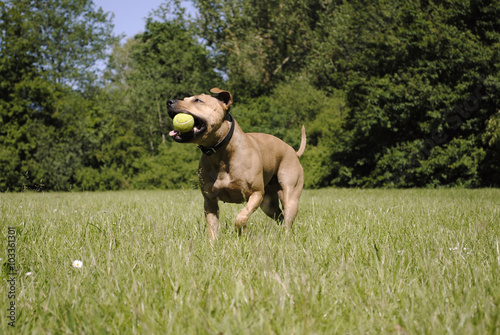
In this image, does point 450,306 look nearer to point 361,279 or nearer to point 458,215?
point 361,279

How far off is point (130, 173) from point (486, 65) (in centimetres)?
1552

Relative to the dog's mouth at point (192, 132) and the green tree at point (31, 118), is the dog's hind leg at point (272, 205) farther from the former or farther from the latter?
the green tree at point (31, 118)

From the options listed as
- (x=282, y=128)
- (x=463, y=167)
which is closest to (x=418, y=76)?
(x=463, y=167)

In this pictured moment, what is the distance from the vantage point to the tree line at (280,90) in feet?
45.5

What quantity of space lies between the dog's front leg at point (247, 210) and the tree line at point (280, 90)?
6.40 meters

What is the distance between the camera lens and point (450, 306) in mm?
1756

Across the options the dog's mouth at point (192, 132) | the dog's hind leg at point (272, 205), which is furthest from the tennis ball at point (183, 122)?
the dog's hind leg at point (272, 205)

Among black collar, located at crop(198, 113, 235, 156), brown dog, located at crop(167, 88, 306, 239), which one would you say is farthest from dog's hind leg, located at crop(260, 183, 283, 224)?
black collar, located at crop(198, 113, 235, 156)

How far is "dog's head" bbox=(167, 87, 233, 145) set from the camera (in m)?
3.35

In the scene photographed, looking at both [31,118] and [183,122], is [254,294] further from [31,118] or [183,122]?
[31,118]

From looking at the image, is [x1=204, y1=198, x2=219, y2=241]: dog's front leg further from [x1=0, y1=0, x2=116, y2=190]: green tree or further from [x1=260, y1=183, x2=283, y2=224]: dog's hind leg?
[x1=0, y1=0, x2=116, y2=190]: green tree

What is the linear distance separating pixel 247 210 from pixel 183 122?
944 mm

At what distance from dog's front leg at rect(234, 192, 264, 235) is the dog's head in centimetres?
64

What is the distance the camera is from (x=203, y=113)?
11.3 feet
